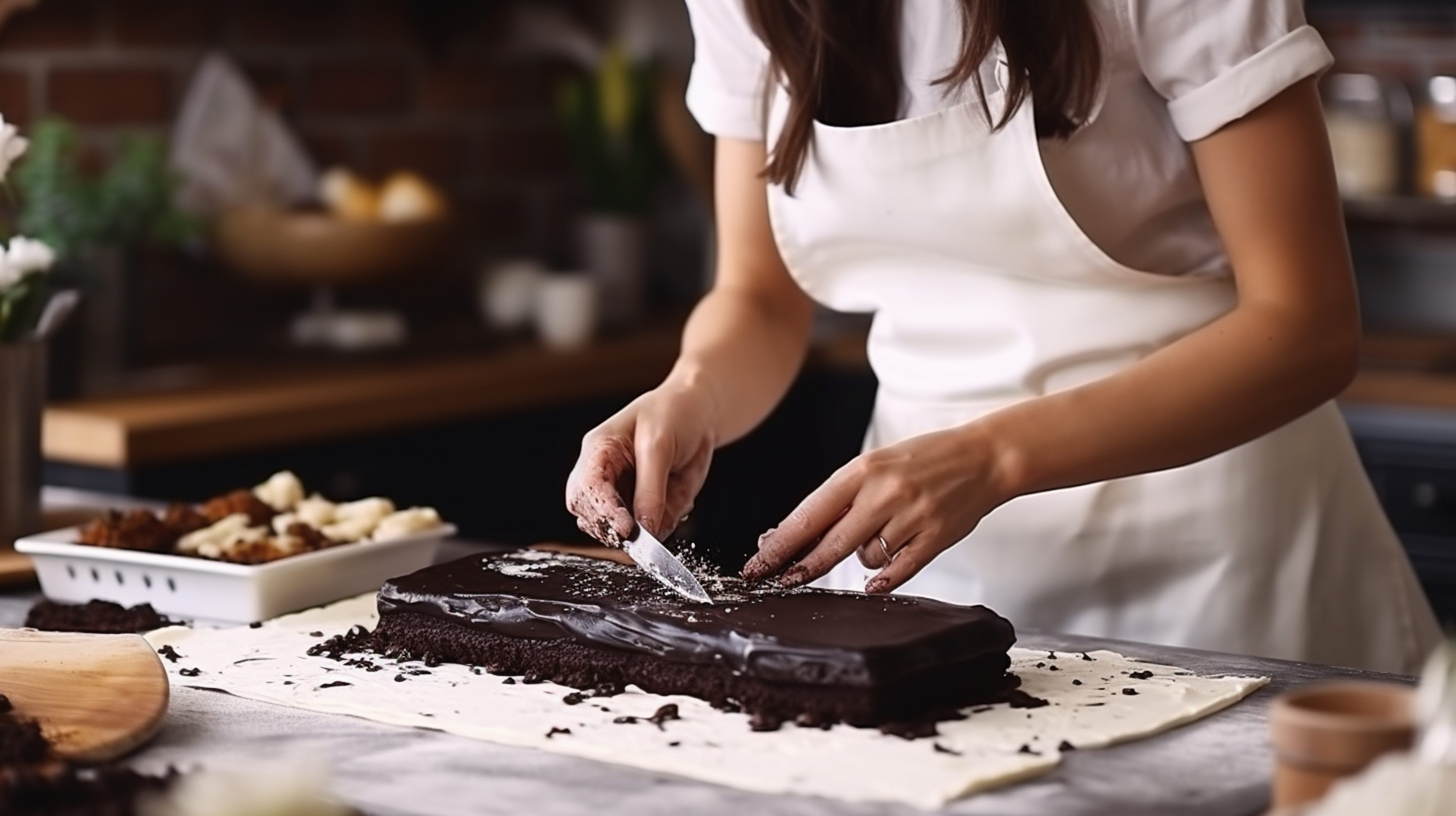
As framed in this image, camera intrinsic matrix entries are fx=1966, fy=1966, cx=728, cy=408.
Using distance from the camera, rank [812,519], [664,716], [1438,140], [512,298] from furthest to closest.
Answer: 1. [512,298]
2. [1438,140]
3. [812,519]
4. [664,716]

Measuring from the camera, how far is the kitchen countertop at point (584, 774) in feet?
3.62

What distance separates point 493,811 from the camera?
1106 mm

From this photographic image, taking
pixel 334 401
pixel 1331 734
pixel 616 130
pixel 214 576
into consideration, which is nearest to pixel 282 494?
pixel 214 576

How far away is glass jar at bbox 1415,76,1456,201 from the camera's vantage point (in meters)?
3.22

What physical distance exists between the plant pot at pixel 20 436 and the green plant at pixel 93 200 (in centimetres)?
83

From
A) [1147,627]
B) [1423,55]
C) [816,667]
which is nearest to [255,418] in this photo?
[1147,627]

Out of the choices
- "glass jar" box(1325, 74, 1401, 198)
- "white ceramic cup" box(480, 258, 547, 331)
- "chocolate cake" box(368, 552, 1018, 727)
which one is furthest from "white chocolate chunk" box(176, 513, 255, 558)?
"glass jar" box(1325, 74, 1401, 198)

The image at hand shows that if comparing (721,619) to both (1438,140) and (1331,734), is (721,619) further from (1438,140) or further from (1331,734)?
(1438,140)

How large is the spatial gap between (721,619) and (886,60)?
23.1 inches

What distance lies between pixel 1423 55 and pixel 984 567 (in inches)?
79.4

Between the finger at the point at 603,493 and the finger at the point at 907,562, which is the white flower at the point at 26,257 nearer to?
the finger at the point at 603,493

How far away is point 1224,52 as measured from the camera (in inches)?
59.0

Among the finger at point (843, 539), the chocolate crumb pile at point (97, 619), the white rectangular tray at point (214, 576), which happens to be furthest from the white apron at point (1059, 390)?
the chocolate crumb pile at point (97, 619)

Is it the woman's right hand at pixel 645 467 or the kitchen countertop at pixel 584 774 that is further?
the woman's right hand at pixel 645 467
